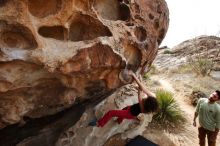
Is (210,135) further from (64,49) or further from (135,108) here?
(64,49)

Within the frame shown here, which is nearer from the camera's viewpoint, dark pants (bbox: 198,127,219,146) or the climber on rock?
the climber on rock

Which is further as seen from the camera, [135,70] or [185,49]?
[185,49]

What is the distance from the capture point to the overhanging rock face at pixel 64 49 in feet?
14.5

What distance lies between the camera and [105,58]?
4.98m

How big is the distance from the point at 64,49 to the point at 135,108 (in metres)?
1.84

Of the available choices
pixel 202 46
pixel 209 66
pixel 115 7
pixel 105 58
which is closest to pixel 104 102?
pixel 105 58

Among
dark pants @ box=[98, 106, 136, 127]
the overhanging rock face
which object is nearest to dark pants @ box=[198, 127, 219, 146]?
dark pants @ box=[98, 106, 136, 127]

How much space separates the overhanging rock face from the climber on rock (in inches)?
11.8

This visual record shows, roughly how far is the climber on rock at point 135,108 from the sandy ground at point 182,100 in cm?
251

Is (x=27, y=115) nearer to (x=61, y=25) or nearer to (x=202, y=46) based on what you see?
(x=61, y=25)

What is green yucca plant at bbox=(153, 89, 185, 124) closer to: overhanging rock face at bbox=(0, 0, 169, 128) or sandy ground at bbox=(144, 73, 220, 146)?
sandy ground at bbox=(144, 73, 220, 146)

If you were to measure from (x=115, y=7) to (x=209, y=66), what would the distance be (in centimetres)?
977

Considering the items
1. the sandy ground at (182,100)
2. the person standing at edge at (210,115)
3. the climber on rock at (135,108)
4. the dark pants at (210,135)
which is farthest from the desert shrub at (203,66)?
the climber on rock at (135,108)

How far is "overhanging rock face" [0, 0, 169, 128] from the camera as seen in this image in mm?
4426
